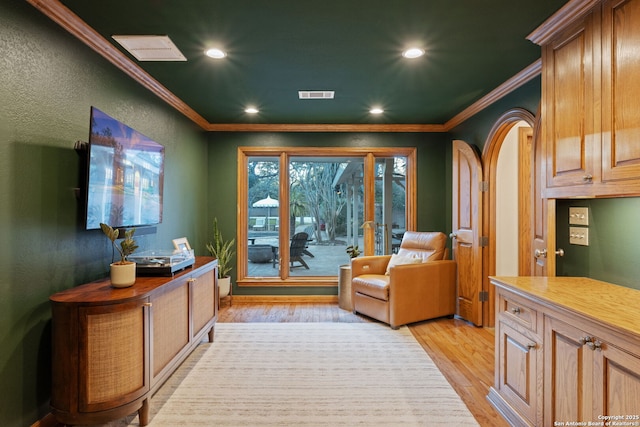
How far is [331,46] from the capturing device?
243cm

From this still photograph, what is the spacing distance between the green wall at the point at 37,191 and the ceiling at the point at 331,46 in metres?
0.25

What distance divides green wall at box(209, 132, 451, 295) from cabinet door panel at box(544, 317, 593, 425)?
313cm

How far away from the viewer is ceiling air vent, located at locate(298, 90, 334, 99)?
131 inches

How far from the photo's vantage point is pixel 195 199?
4.32m

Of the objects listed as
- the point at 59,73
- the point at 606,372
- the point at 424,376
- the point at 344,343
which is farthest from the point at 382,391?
the point at 59,73

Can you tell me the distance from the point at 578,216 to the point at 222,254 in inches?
151

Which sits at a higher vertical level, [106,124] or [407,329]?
[106,124]

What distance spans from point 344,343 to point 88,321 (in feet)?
7.11

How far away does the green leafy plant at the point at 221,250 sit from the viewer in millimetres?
4477

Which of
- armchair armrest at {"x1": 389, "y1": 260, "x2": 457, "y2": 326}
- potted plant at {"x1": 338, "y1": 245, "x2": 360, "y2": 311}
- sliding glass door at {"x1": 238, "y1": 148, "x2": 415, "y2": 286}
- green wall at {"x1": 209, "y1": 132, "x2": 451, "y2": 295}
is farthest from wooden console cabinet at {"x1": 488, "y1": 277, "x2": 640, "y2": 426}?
sliding glass door at {"x1": 238, "y1": 148, "x2": 415, "y2": 286}

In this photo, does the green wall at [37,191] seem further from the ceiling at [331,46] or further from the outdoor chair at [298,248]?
the outdoor chair at [298,248]

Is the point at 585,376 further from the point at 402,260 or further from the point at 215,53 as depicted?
the point at 215,53

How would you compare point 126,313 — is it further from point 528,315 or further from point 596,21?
point 596,21

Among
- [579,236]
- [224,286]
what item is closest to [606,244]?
[579,236]
